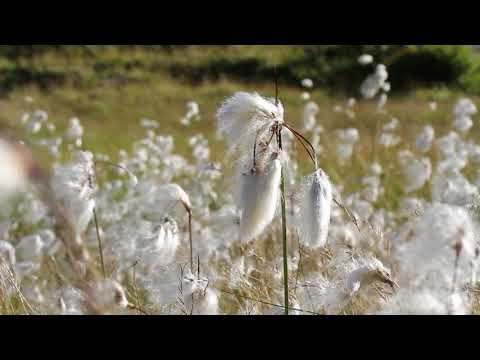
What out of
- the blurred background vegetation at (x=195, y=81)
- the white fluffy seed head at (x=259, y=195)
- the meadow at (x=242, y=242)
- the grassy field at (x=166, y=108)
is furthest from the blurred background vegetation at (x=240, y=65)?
the white fluffy seed head at (x=259, y=195)

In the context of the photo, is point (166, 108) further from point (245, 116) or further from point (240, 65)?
point (245, 116)

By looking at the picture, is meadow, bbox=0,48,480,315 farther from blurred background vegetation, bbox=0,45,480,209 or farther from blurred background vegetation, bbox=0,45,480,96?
blurred background vegetation, bbox=0,45,480,96

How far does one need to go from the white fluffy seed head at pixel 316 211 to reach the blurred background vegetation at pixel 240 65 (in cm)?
1331

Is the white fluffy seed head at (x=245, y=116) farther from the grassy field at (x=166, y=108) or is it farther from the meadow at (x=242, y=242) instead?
the grassy field at (x=166, y=108)

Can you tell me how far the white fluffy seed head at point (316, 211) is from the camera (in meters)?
1.37

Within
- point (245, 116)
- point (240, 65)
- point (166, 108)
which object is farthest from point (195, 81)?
point (245, 116)

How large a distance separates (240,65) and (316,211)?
52.7 feet

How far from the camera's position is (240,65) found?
1714 cm

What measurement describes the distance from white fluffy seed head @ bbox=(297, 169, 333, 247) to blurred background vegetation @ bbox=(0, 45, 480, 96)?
13.3 m

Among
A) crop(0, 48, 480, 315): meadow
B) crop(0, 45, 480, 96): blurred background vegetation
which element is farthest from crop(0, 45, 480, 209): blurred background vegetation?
crop(0, 48, 480, 315): meadow

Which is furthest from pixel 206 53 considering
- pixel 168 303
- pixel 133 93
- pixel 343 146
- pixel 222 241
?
pixel 168 303
